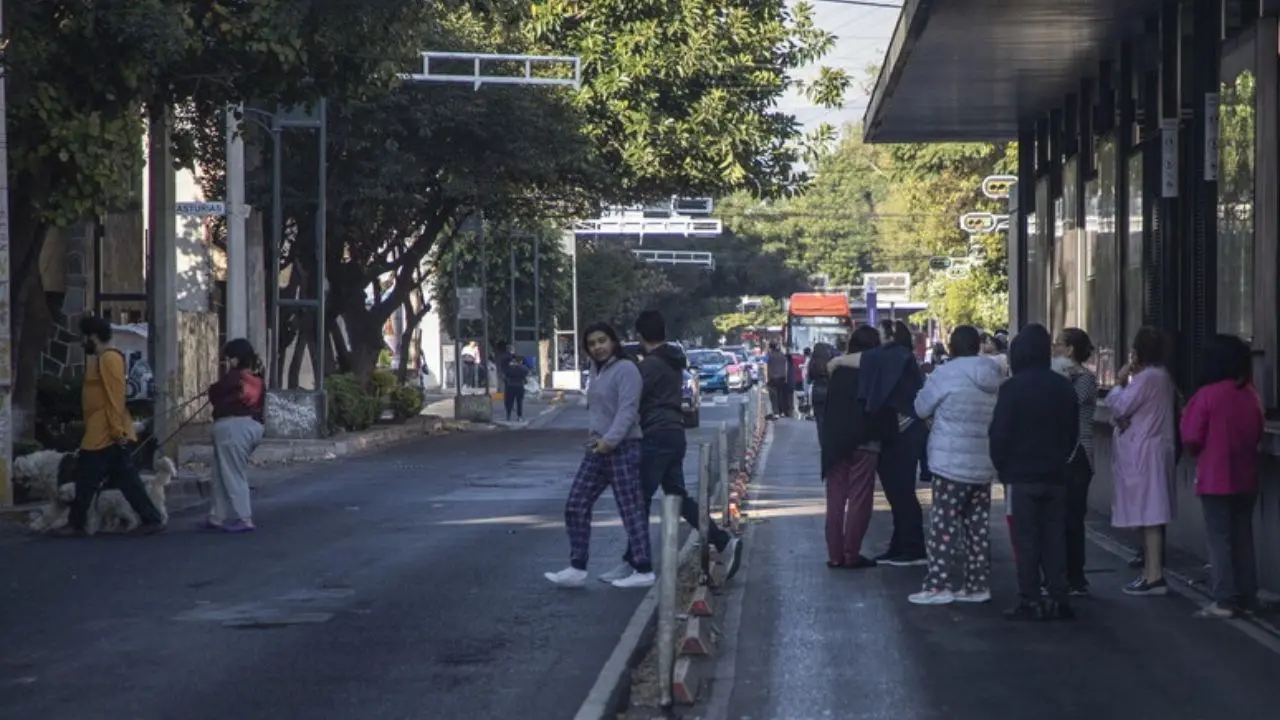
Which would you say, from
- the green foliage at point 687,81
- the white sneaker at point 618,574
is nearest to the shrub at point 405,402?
the green foliage at point 687,81

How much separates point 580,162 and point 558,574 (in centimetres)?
2187

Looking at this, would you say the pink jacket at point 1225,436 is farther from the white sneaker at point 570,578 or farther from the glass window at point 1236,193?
the white sneaker at point 570,578

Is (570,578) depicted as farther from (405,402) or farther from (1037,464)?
(405,402)

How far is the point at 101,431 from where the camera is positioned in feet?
55.7

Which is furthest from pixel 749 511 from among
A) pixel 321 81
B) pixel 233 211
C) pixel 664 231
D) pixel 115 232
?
pixel 664 231

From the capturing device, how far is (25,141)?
1898 cm

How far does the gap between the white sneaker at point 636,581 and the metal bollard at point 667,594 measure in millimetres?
4492

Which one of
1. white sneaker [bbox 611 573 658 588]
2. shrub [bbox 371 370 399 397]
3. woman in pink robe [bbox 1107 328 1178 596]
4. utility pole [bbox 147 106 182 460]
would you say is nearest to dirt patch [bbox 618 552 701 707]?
white sneaker [bbox 611 573 658 588]

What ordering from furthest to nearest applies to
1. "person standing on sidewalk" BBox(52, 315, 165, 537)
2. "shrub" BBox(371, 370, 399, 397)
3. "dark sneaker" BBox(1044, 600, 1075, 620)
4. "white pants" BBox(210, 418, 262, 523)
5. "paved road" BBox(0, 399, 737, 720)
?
"shrub" BBox(371, 370, 399, 397), "white pants" BBox(210, 418, 262, 523), "person standing on sidewalk" BBox(52, 315, 165, 537), "dark sneaker" BBox(1044, 600, 1075, 620), "paved road" BBox(0, 399, 737, 720)

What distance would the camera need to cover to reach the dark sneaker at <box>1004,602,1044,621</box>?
39.3 ft

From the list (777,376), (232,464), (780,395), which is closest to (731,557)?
(232,464)

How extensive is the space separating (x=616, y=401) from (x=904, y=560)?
310 centimetres

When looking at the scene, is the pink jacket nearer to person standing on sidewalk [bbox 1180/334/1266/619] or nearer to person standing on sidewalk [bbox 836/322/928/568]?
person standing on sidewalk [bbox 1180/334/1266/619]

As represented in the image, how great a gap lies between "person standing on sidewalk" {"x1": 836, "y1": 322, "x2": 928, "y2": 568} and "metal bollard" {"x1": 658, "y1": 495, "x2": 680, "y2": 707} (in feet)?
18.7
